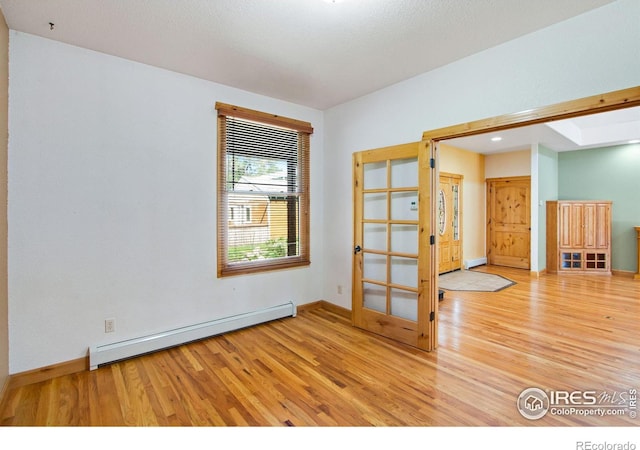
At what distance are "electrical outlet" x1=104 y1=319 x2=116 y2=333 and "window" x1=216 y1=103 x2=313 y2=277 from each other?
3.46ft

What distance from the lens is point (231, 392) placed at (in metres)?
2.31

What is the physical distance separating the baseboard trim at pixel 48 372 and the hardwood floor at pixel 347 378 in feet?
0.25

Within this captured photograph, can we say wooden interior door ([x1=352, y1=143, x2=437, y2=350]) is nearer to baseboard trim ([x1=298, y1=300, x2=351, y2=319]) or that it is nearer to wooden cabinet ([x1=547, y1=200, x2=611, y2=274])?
baseboard trim ([x1=298, y1=300, x2=351, y2=319])

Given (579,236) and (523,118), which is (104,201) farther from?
(579,236)

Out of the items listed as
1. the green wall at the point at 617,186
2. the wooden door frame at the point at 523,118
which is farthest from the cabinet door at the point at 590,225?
the wooden door frame at the point at 523,118

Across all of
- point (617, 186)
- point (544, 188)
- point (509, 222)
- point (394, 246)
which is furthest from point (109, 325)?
point (617, 186)

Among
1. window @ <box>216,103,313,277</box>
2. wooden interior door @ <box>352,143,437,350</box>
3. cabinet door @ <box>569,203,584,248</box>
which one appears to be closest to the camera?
wooden interior door @ <box>352,143,437,350</box>

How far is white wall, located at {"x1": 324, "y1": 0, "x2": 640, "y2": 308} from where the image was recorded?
205 centimetres

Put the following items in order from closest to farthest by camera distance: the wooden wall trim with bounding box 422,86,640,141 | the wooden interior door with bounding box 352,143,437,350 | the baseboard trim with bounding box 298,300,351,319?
1. the wooden wall trim with bounding box 422,86,640,141
2. the wooden interior door with bounding box 352,143,437,350
3. the baseboard trim with bounding box 298,300,351,319

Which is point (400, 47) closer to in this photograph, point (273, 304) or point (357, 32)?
point (357, 32)

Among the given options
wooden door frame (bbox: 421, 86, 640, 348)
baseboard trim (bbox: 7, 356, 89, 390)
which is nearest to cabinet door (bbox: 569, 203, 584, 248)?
wooden door frame (bbox: 421, 86, 640, 348)

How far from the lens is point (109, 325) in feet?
9.13

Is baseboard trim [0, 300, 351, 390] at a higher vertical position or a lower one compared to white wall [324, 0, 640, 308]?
lower
